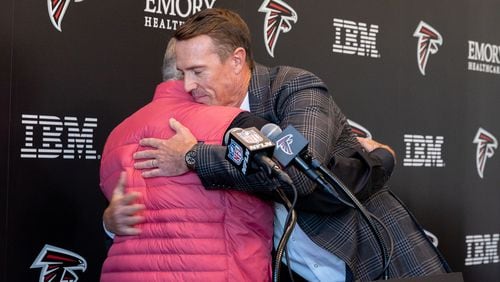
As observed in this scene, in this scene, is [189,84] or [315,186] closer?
[315,186]

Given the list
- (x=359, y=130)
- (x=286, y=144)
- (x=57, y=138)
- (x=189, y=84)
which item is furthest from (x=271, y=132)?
(x=359, y=130)

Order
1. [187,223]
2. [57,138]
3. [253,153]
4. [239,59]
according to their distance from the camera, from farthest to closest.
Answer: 1. [57,138]
2. [239,59]
3. [187,223]
4. [253,153]

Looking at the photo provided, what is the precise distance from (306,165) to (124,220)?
1.77ft

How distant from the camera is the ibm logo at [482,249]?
150 inches

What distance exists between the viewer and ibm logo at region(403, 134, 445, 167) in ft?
11.7

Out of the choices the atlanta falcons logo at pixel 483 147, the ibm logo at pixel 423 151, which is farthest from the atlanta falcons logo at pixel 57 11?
the atlanta falcons logo at pixel 483 147

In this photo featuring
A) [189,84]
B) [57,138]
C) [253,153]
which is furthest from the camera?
[57,138]

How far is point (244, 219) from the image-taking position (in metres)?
1.74

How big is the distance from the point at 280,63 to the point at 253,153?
1867mm

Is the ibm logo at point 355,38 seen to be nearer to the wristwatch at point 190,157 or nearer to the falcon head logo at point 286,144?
the wristwatch at point 190,157

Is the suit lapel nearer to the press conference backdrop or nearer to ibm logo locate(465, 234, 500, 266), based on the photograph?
the press conference backdrop

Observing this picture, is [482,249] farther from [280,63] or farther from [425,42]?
[280,63]

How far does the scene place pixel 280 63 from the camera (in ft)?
10.3

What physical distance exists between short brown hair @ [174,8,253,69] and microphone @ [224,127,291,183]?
0.70m
